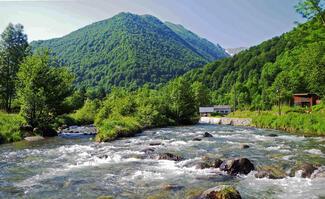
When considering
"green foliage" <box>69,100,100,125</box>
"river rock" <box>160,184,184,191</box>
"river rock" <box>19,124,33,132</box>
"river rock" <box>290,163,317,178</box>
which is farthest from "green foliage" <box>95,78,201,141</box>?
"river rock" <box>290,163,317,178</box>

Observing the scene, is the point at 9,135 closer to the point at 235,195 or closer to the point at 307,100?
the point at 235,195

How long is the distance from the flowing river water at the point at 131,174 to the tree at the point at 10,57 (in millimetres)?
40054

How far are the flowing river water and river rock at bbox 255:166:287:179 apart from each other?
1.40 ft

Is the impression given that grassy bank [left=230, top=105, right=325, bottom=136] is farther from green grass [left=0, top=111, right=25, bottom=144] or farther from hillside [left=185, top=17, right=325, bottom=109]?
green grass [left=0, top=111, right=25, bottom=144]

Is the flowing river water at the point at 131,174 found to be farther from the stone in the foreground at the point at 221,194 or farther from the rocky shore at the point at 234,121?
the rocky shore at the point at 234,121

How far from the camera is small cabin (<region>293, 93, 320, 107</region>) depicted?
87375 millimetres

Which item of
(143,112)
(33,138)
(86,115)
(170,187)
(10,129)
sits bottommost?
(33,138)

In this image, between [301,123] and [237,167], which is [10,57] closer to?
[301,123]

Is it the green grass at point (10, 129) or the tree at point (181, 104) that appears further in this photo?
the tree at point (181, 104)

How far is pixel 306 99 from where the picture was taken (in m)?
90.7

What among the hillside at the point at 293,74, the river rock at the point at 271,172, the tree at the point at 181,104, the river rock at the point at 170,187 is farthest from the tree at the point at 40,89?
the hillside at the point at 293,74

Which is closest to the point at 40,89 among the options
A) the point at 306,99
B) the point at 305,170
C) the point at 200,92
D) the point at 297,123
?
the point at 305,170

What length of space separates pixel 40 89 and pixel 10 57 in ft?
107

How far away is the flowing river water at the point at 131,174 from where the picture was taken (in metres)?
15.1
